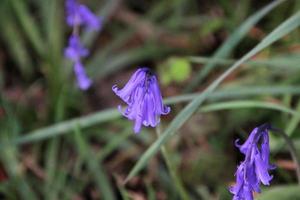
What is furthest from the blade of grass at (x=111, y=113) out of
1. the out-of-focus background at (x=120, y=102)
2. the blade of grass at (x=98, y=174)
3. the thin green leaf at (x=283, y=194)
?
the thin green leaf at (x=283, y=194)

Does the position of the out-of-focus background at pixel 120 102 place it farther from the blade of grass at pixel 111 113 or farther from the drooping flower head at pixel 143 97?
the drooping flower head at pixel 143 97

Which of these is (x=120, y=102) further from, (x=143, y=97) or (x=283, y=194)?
(x=143, y=97)

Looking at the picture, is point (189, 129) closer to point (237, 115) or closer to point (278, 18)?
point (237, 115)

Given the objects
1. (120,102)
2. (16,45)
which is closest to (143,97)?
(120,102)

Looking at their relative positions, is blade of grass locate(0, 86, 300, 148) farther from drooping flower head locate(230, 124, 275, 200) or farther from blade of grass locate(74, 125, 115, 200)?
drooping flower head locate(230, 124, 275, 200)

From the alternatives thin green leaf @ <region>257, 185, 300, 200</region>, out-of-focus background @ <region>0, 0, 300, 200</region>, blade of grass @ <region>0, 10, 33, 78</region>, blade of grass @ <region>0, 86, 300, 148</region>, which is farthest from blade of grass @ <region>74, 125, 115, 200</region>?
blade of grass @ <region>0, 10, 33, 78</region>
